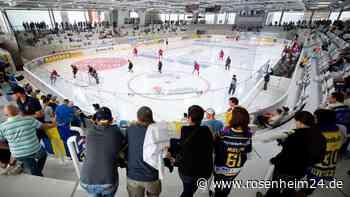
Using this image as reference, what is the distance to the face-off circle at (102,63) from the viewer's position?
12.9 m

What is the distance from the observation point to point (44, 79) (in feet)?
24.8

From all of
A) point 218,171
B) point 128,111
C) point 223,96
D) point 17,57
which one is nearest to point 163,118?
point 128,111

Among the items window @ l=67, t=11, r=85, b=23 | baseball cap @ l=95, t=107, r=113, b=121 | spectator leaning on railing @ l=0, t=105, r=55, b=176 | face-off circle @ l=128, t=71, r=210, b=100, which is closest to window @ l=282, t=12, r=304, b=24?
face-off circle @ l=128, t=71, r=210, b=100

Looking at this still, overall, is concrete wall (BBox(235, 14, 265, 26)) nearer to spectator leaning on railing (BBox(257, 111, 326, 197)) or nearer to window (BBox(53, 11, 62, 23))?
window (BBox(53, 11, 62, 23))

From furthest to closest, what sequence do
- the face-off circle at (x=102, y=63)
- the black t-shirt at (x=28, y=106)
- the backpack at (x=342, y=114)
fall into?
the face-off circle at (x=102, y=63), the black t-shirt at (x=28, y=106), the backpack at (x=342, y=114)

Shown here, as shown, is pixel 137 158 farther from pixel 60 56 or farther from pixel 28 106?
pixel 60 56

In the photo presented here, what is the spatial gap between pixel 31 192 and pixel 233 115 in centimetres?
202

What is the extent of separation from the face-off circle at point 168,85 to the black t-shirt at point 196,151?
254 inches

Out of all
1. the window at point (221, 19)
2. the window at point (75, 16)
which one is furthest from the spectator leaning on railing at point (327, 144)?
the window at point (221, 19)

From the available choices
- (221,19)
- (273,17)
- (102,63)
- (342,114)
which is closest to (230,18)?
(221,19)

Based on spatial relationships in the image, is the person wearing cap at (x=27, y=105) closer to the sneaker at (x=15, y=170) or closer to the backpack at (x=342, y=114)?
the sneaker at (x=15, y=170)

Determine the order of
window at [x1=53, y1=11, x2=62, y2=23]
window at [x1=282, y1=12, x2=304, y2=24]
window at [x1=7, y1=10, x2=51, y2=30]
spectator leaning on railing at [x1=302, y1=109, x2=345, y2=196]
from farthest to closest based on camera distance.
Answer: window at [x1=282, y1=12, x2=304, y2=24] < window at [x1=53, y1=11, x2=62, y2=23] < window at [x1=7, y1=10, x2=51, y2=30] < spectator leaning on railing at [x1=302, y1=109, x2=345, y2=196]

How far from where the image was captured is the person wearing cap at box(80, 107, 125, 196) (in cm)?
127

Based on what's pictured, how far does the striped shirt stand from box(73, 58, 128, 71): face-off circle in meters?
11.5
